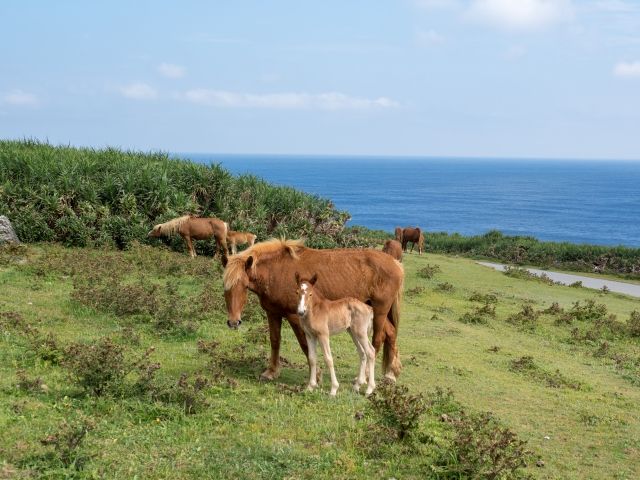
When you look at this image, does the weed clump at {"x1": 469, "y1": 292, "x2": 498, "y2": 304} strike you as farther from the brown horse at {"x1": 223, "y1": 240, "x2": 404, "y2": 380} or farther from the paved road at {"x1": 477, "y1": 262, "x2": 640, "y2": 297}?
the brown horse at {"x1": 223, "y1": 240, "x2": 404, "y2": 380}

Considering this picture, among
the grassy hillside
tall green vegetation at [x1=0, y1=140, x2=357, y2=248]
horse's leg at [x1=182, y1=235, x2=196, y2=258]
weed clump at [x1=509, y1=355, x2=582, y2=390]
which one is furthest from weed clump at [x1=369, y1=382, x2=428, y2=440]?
tall green vegetation at [x1=0, y1=140, x2=357, y2=248]

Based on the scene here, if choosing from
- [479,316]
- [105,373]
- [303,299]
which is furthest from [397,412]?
[479,316]

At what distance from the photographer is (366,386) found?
9.56 metres

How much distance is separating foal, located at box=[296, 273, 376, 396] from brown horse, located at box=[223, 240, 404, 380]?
34cm

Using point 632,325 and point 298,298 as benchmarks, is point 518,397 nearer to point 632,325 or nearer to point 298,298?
point 298,298

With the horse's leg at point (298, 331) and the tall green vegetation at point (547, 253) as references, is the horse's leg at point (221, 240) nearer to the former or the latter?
the horse's leg at point (298, 331)

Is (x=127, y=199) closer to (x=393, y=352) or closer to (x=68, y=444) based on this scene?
(x=393, y=352)

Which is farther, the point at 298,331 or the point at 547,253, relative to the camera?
the point at 547,253

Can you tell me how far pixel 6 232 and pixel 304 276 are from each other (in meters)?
13.7

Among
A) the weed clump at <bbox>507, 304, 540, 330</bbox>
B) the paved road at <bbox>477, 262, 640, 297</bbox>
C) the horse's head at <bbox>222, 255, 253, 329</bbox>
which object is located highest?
the horse's head at <bbox>222, 255, 253, 329</bbox>

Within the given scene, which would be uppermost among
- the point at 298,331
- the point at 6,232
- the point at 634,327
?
the point at 298,331

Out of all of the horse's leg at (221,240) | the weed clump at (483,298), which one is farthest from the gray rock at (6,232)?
the weed clump at (483,298)

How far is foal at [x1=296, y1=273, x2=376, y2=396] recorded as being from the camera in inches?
347

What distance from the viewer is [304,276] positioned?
9422 mm
